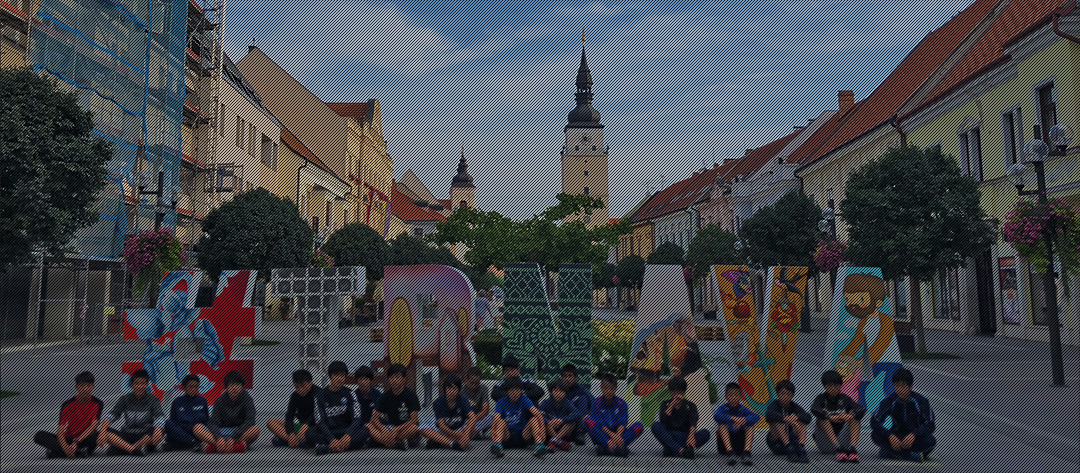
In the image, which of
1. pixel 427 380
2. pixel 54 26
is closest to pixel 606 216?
pixel 54 26

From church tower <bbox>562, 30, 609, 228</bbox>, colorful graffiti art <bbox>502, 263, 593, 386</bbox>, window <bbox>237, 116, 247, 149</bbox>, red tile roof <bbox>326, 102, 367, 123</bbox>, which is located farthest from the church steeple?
colorful graffiti art <bbox>502, 263, 593, 386</bbox>

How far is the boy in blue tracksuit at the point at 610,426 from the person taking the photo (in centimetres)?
1013

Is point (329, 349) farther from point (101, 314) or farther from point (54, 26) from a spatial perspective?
point (101, 314)

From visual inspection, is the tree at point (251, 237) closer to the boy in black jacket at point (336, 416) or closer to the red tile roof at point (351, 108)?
the boy in black jacket at point (336, 416)

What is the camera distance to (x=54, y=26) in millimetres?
25375

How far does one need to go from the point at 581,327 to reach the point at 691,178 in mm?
86620

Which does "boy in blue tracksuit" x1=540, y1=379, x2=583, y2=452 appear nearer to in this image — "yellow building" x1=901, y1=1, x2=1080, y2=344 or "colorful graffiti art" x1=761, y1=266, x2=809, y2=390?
"colorful graffiti art" x1=761, y1=266, x2=809, y2=390

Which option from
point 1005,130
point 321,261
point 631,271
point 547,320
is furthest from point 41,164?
point 631,271

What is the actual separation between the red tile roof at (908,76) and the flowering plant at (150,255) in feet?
92.1

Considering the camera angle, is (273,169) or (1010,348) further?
(273,169)

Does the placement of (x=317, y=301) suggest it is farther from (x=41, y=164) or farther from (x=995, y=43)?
(x=995, y=43)

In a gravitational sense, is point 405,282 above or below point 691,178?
below

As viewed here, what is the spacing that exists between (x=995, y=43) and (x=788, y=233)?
34.0ft

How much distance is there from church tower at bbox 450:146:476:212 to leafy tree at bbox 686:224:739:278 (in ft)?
371
